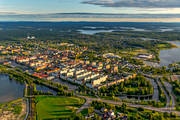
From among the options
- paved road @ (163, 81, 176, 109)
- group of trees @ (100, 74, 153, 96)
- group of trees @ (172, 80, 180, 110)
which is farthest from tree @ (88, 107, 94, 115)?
group of trees @ (172, 80, 180, 110)

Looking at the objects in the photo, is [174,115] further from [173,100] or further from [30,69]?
[30,69]

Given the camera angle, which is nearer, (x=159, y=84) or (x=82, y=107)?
(x=82, y=107)

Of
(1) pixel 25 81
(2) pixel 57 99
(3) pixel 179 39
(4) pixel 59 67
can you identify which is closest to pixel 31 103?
(2) pixel 57 99

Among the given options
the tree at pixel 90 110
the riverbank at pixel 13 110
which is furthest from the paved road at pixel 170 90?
the riverbank at pixel 13 110

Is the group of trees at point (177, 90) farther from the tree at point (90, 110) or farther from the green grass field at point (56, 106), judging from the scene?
the green grass field at point (56, 106)

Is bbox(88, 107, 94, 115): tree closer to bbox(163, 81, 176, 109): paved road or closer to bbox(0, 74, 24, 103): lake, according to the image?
bbox(163, 81, 176, 109): paved road

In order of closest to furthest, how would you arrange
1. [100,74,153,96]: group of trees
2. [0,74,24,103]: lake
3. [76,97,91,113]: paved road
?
[76,97,91,113]: paved road, [0,74,24,103]: lake, [100,74,153,96]: group of trees
